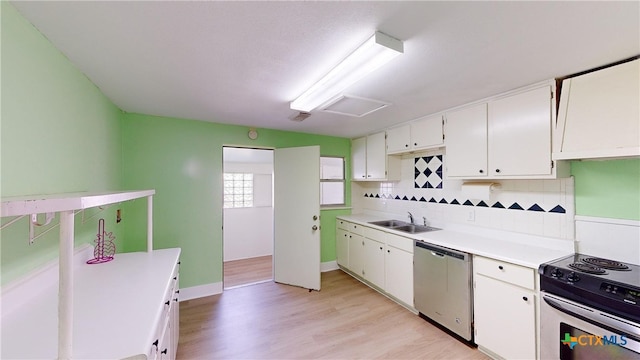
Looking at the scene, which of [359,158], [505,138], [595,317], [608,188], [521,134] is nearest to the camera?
[595,317]

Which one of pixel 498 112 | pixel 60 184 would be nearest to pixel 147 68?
pixel 60 184

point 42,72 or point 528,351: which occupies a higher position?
point 42,72

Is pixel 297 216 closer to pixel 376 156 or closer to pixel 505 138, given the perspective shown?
pixel 376 156

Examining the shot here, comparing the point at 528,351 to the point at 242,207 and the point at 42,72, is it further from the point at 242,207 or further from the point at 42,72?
the point at 242,207

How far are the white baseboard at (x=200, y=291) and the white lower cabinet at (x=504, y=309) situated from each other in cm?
300

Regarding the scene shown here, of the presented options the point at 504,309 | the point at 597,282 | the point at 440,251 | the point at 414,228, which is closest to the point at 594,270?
the point at 597,282

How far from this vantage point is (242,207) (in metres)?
5.18

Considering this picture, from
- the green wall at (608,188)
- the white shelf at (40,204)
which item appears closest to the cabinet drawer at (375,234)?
the green wall at (608,188)

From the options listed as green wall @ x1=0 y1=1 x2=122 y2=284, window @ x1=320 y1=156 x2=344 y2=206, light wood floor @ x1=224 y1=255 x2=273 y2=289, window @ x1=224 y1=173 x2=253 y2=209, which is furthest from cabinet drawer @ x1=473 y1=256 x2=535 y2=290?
window @ x1=224 y1=173 x2=253 y2=209

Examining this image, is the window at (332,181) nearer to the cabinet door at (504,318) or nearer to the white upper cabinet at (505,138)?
the white upper cabinet at (505,138)

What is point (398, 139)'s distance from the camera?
3.33 meters

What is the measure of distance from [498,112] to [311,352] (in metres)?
2.75

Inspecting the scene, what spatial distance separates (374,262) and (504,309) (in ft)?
5.04

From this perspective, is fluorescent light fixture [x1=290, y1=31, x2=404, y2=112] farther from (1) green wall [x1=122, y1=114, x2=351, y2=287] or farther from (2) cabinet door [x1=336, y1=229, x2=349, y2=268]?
(2) cabinet door [x1=336, y1=229, x2=349, y2=268]
